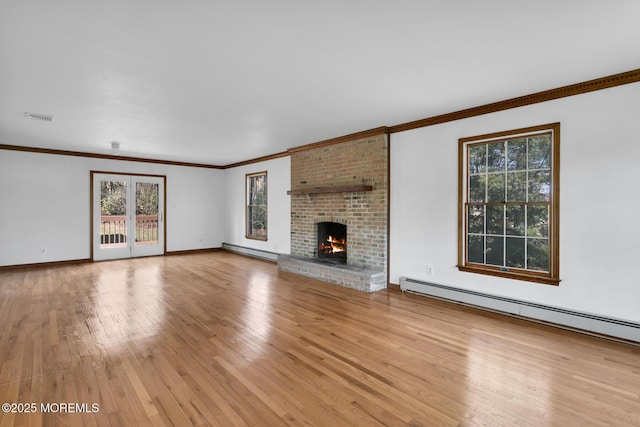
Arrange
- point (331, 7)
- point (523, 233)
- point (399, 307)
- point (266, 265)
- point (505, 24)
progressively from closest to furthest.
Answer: point (331, 7) → point (505, 24) → point (523, 233) → point (399, 307) → point (266, 265)

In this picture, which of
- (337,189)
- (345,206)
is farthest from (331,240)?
(337,189)

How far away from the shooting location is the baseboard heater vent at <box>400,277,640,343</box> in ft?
10.1

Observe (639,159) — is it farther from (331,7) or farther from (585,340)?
(331,7)

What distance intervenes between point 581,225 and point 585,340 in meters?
1.13

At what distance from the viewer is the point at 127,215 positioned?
7922 mm

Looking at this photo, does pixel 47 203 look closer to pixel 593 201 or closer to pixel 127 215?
pixel 127 215

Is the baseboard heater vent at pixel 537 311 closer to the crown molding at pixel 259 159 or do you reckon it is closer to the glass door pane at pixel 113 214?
the crown molding at pixel 259 159

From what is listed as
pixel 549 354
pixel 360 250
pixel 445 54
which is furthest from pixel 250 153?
pixel 549 354

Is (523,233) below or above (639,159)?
below

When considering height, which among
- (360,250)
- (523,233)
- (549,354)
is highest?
(523,233)

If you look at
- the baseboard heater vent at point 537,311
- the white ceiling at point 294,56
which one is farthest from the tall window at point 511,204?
the white ceiling at point 294,56

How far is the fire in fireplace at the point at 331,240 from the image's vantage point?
6.34m

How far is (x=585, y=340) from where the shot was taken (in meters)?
3.13

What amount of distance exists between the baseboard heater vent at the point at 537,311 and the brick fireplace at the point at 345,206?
89cm
